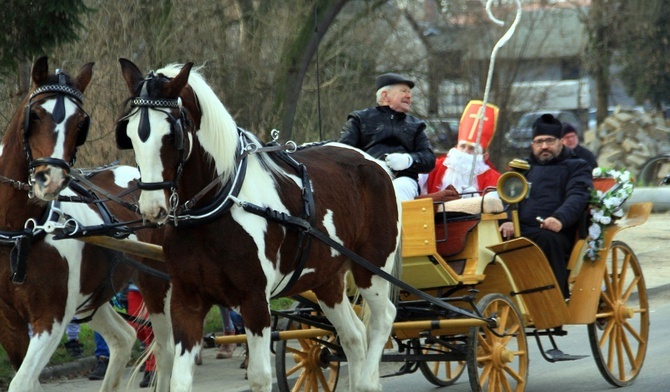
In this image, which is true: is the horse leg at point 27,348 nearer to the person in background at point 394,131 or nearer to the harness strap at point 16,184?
the harness strap at point 16,184

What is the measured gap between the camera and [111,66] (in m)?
11.3

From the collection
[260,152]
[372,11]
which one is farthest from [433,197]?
[372,11]

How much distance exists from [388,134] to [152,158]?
302cm

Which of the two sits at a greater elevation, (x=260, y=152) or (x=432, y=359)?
(x=260, y=152)

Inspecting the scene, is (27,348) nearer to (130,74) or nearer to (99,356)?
(130,74)

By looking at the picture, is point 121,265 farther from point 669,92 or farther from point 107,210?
point 669,92

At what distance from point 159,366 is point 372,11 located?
38.9 ft

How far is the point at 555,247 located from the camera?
7941mm

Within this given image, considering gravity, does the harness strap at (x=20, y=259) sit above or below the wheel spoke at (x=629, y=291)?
above

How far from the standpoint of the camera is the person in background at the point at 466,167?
29.7ft

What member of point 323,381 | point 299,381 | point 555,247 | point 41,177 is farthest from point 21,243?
point 555,247

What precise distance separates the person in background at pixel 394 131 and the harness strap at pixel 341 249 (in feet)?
3.76

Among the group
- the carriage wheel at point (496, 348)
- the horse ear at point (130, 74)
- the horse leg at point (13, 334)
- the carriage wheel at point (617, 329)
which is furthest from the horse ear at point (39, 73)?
the carriage wheel at point (617, 329)

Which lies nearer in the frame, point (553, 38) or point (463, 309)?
point (463, 309)
